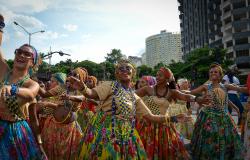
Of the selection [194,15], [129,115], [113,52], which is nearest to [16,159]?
[129,115]

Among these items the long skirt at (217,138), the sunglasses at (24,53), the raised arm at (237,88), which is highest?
the sunglasses at (24,53)

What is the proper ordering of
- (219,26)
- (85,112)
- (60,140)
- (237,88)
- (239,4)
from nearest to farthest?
(60,140), (237,88), (85,112), (239,4), (219,26)

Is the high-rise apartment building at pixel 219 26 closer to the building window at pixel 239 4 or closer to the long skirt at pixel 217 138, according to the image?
the building window at pixel 239 4

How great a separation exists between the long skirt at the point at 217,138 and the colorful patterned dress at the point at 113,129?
2.80 metres

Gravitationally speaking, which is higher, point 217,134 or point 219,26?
point 219,26

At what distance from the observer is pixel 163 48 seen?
19062 centimetres

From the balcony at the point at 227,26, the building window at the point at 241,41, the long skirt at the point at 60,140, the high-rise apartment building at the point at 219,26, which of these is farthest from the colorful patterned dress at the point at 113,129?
the balcony at the point at 227,26

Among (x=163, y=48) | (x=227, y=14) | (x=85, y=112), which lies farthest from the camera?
(x=163, y=48)

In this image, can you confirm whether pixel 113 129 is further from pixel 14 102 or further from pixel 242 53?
pixel 242 53

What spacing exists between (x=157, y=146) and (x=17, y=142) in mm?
3125

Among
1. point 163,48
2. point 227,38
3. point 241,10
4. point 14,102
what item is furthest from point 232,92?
point 163,48

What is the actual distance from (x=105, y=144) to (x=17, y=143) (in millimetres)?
1119

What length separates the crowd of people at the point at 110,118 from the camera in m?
3.27

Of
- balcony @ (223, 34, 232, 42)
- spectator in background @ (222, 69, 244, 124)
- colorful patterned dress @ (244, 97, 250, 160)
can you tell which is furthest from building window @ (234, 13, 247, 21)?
colorful patterned dress @ (244, 97, 250, 160)
